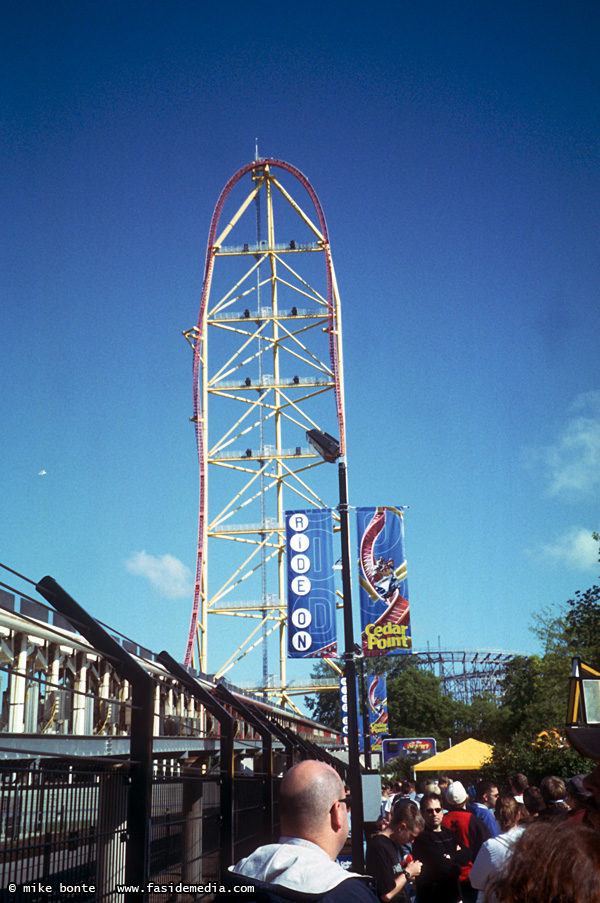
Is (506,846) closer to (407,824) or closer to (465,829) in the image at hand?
(407,824)

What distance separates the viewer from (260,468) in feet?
137

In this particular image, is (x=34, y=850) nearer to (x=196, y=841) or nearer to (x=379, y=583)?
(x=196, y=841)

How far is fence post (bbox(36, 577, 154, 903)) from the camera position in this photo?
441 cm

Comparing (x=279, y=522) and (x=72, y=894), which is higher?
(x=279, y=522)

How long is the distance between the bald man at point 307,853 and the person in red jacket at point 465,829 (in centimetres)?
524

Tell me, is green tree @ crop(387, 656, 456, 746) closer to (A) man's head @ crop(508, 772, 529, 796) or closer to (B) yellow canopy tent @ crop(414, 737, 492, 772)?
(B) yellow canopy tent @ crop(414, 737, 492, 772)

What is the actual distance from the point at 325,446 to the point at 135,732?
696 cm

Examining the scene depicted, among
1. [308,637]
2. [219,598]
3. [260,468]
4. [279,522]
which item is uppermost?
[260,468]

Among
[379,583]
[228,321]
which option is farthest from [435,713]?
[379,583]

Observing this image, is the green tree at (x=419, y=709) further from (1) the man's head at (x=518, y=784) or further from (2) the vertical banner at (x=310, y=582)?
(1) the man's head at (x=518, y=784)

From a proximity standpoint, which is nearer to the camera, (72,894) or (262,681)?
(72,894)

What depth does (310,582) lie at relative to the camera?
24562 mm

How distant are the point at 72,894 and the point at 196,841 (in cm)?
239

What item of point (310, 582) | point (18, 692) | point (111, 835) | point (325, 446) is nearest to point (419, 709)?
point (310, 582)
